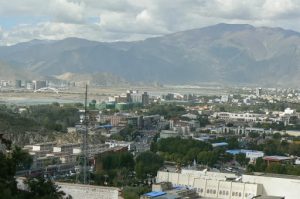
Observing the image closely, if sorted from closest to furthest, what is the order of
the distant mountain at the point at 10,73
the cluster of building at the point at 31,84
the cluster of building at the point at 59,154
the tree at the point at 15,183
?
1. the tree at the point at 15,183
2. the cluster of building at the point at 59,154
3. the cluster of building at the point at 31,84
4. the distant mountain at the point at 10,73

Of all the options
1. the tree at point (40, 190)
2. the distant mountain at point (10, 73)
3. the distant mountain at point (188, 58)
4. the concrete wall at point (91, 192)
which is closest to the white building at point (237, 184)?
the concrete wall at point (91, 192)

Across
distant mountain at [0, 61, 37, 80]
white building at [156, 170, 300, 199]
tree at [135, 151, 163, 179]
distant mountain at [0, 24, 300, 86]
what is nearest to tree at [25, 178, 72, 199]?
white building at [156, 170, 300, 199]

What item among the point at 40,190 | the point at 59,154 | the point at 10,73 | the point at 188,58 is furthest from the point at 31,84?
the point at 188,58

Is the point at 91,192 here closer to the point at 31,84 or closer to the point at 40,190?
the point at 40,190

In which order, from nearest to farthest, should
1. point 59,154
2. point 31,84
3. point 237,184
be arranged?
point 237,184, point 59,154, point 31,84

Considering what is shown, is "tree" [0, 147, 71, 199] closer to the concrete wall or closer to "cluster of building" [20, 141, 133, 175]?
the concrete wall

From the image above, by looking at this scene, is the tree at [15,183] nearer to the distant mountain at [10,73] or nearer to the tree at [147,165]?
the tree at [147,165]
